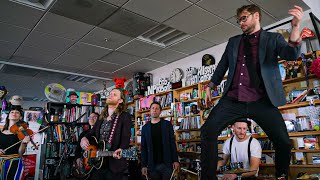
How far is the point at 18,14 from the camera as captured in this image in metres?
3.75

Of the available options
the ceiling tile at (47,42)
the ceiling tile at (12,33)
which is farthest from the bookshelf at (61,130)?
the ceiling tile at (12,33)

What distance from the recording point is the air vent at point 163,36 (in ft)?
14.7

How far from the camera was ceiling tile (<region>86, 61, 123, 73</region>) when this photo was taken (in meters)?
6.17

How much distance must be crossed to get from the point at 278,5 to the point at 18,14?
416 cm

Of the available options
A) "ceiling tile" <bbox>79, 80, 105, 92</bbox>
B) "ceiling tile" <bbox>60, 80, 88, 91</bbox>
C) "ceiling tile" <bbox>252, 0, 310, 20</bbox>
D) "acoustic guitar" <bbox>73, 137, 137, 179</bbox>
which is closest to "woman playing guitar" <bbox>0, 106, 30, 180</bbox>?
"acoustic guitar" <bbox>73, 137, 137, 179</bbox>

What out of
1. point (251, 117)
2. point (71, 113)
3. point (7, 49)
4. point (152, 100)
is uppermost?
point (7, 49)

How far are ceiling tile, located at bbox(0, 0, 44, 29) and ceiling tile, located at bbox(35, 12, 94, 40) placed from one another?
13cm

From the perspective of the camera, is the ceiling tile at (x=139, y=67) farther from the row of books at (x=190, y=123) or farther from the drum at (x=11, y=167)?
the drum at (x=11, y=167)

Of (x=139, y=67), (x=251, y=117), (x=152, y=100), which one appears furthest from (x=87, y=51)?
(x=251, y=117)

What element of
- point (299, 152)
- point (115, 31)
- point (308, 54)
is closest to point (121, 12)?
point (115, 31)

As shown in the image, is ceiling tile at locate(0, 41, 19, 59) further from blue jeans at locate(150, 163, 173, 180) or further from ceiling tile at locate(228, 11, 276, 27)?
ceiling tile at locate(228, 11, 276, 27)

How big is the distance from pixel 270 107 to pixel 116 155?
1.56 metres

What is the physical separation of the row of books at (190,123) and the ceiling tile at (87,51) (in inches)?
91.8

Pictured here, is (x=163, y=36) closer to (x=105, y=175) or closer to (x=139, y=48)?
(x=139, y=48)
